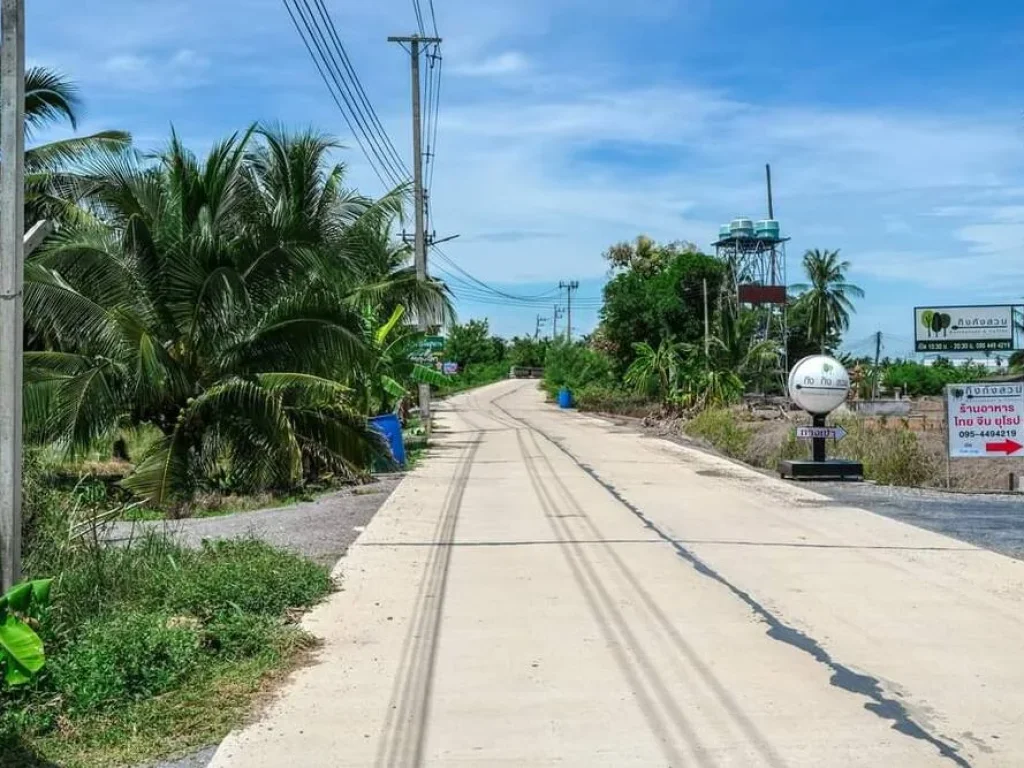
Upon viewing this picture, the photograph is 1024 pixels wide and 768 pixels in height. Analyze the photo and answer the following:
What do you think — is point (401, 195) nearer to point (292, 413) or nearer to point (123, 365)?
point (292, 413)

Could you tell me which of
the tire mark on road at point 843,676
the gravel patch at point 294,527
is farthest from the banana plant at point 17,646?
the gravel patch at point 294,527

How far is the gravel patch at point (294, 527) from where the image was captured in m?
11.0

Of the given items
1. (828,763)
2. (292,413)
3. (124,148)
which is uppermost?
(124,148)

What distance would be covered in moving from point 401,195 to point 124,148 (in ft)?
20.5

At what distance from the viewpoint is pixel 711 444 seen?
2767cm

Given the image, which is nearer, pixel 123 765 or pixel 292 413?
pixel 123 765

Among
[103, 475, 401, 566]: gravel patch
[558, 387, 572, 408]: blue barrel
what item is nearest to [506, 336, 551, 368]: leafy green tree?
[558, 387, 572, 408]: blue barrel

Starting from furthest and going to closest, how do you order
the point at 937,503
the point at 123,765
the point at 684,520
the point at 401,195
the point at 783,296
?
the point at 783,296, the point at 401,195, the point at 937,503, the point at 684,520, the point at 123,765

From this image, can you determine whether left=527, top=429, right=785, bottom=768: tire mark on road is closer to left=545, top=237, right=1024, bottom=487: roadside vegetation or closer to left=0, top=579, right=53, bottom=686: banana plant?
left=0, top=579, right=53, bottom=686: banana plant

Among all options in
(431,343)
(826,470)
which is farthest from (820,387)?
(431,343)

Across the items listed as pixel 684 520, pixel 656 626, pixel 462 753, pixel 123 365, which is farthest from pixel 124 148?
pixel 462 753

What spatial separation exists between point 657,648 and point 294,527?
265 inches

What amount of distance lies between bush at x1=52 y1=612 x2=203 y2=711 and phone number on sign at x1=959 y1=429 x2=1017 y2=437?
1329cm

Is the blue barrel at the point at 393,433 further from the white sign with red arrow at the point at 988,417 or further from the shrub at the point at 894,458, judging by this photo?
the white sign with red arrow at the point at 988,417
